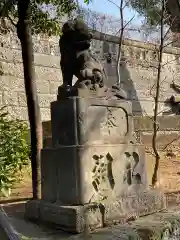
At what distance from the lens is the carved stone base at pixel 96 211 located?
3.39 metres

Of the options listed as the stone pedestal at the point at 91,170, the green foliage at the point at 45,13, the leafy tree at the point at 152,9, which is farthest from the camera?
the leafy tree at the point at 152,9

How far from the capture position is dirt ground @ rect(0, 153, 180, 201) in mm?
6684

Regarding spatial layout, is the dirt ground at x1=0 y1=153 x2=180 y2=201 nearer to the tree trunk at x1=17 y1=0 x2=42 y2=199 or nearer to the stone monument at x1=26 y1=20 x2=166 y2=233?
the tree trunk at x1=17 y1=0 x2=42 y2=199

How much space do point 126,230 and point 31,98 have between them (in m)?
3.07

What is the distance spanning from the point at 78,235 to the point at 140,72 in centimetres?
1014

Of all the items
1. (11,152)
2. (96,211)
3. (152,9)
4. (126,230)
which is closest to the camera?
(126,230)

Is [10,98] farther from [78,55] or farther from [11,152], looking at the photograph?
[78,55]

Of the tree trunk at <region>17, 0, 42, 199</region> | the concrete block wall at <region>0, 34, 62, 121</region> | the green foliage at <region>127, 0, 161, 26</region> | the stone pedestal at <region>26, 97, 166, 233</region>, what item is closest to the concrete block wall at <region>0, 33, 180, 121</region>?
the concrete block wall at <region>0, 34, 62, 121</region>

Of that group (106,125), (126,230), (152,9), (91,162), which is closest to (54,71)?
(152,9)

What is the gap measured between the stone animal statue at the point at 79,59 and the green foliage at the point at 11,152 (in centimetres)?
340

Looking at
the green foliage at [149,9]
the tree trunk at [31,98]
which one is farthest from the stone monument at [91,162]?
the green foliage at [149,9]

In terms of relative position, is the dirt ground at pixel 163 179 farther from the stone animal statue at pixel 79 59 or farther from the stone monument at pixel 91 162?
the stone animal statue at pixel 79 59

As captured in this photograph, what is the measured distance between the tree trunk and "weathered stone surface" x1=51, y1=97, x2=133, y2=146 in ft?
6.21

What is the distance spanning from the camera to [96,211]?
11.5 ft
